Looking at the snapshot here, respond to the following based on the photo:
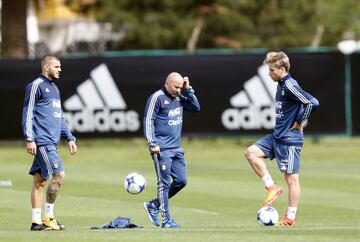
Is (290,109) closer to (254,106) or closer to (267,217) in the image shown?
(267,217)

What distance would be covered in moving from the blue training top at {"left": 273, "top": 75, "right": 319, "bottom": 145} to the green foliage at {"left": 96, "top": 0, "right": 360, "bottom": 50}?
33.4 meters

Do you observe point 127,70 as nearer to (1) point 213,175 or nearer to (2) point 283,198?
(1) point 213,175

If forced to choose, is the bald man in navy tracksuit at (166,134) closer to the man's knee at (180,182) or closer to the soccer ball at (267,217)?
the man's knee at (180,182)

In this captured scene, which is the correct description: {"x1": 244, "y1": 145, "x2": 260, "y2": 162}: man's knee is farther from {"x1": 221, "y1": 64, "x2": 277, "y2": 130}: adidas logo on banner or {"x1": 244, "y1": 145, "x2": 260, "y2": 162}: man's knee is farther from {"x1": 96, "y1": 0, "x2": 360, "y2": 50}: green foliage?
{"x1": 96, "y1": 0, "x2": 360, "y2": 50}: green foliage

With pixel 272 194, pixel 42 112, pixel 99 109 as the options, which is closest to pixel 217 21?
pixel 99 109

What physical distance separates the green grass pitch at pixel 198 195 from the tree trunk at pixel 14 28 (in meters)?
5.91

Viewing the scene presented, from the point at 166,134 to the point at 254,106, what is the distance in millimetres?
14697

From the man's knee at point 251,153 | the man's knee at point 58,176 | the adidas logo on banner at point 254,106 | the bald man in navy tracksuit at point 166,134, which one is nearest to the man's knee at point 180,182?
the bald man in navy tracksuit at point 166,134

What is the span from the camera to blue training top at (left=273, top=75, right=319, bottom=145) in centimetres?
1524

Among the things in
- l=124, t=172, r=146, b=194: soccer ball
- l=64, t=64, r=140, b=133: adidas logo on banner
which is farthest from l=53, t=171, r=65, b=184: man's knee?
l=64, t=64, r=140, b=133: adidas logo on banner

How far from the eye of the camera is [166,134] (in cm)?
1540

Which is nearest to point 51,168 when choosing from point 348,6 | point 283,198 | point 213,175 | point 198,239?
point 198,239

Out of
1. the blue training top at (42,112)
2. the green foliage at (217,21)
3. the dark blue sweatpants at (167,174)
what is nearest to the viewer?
the blue training top at (42,112)

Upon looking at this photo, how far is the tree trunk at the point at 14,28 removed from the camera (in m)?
36.8
